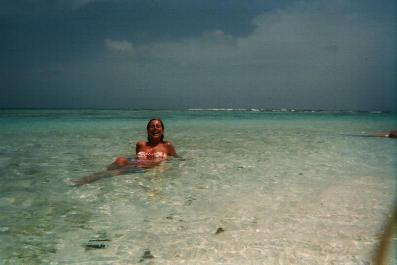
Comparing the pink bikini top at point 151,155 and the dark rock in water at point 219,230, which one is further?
the pink bikini top at point 151,155

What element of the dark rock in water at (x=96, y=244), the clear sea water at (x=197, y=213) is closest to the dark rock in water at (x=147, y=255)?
the clear sea water at (x=197, y=213)

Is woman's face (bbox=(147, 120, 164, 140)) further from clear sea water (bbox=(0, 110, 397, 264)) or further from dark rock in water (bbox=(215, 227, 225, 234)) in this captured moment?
dark rock in water (bbox=(215, 227, 225, 234))

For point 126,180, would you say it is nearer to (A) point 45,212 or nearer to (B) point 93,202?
(B) point 93,202

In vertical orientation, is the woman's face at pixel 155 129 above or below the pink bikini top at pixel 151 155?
above

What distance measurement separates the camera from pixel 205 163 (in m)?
8.62

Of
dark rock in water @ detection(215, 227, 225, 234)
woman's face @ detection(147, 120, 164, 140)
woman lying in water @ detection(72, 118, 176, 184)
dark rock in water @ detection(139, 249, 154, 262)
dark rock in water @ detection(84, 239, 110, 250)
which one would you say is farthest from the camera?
woman's face @ detection(147, 120, 164, 140)

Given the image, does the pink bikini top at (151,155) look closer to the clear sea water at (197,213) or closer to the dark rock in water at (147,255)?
the clear sea water at (197,213)

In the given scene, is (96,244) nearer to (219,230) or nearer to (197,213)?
(219,230)

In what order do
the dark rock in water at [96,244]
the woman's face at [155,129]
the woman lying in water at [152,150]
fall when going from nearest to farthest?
the dark rock in water at [96,244], the woman lying in water at [152,150], the woman's face at [155,129]

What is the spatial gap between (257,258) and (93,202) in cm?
273

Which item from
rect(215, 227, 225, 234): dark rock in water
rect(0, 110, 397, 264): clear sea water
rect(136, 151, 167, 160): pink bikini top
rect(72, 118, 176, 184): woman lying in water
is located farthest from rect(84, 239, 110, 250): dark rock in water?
Result: rect(136, 151, 167, 160): pink bikini top

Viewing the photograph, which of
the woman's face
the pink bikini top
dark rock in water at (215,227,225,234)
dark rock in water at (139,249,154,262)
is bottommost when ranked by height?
dark rock in water at (139,249,154,262)

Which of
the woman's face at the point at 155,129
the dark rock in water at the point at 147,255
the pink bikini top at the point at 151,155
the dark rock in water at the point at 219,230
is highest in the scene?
the woman's face at the point at 155,129

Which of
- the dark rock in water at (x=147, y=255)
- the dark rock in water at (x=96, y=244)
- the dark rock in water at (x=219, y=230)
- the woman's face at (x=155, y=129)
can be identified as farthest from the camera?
the woman's face at (x=155, y=129)
